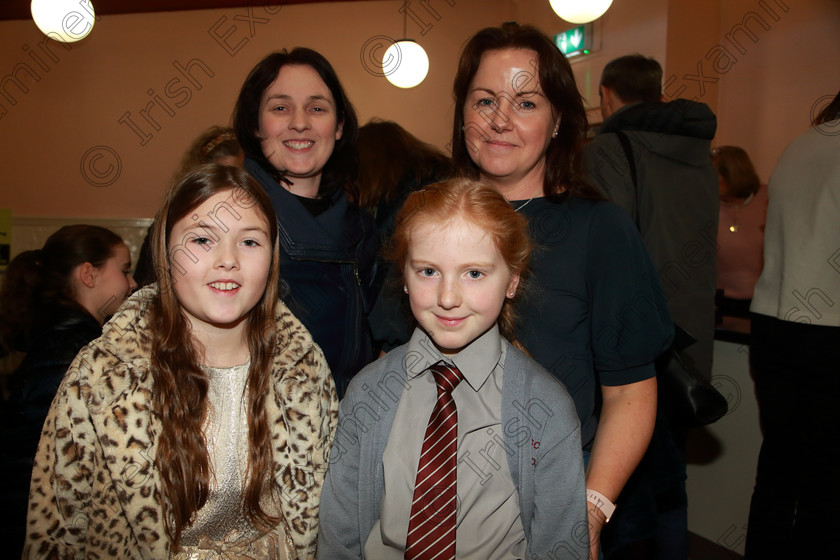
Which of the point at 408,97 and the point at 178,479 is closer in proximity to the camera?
the point at 178,479

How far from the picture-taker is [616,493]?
52.2 inches

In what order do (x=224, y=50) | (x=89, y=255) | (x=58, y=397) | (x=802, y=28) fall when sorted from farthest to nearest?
(x=224, y=50)
(x=802, y=28)
(x=89, y=255)
(x=58, y=397)

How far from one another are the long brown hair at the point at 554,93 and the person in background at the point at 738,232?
7.83 feet

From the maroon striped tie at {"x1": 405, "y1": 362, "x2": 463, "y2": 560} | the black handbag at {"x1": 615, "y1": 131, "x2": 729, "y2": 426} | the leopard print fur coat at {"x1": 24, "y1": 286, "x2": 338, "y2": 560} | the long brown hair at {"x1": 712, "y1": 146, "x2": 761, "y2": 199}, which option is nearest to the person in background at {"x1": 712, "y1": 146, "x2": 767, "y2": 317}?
the long brown hair at {"x1": 712, "y1": 146, "x2": 761, "y2": 199}

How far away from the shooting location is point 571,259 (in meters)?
1.41

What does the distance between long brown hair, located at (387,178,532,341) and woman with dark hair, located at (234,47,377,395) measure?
0.45 m

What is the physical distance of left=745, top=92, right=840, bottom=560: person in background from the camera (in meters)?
2.09

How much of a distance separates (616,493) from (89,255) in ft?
7.30

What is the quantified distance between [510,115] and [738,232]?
2.68 meters

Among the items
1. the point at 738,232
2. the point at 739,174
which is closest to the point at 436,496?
the point at 738,232

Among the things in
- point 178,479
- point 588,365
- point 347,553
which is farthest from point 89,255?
point 588,365

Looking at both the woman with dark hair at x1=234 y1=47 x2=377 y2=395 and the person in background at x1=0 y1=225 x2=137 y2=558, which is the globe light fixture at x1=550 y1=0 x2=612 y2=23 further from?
the person in background at x1=0 y1=225 x2=137 y2=558

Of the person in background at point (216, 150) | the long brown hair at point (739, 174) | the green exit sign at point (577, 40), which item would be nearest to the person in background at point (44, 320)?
the person in background at point (216, 150)

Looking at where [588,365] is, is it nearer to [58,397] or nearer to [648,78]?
[58,397]
